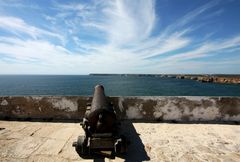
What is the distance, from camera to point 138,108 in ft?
20.7

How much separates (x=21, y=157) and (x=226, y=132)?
481cm

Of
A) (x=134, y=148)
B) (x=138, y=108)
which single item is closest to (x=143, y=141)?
(x=134, y=148)

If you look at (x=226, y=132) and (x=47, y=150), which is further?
(x=226, y=132)

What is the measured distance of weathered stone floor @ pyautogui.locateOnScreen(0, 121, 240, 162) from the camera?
12.5 ft

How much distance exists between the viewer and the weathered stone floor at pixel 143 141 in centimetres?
380

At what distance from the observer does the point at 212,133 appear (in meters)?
5.12

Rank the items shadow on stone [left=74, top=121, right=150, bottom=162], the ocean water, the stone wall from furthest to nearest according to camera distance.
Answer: the ocean water → the stone wall → shadow on stone [left=74, top=121, right=150, bottom=162]

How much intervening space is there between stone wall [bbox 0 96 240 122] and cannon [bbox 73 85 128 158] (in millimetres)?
2402

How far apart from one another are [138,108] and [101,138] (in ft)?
8.88

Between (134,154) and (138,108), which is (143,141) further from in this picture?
(138,108)

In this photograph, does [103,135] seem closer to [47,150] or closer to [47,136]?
[47,150]

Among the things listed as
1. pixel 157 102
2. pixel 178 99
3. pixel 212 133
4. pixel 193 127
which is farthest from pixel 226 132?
pixel 157 102

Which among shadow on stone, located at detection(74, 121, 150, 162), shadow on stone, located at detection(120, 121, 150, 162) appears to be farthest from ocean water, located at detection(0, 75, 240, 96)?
shadow on stone, located at detection(74, 121, 150, 162)

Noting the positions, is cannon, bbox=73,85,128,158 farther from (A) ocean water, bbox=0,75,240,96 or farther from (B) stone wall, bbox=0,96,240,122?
(A) ocean water, bbox=0,75,240,96
